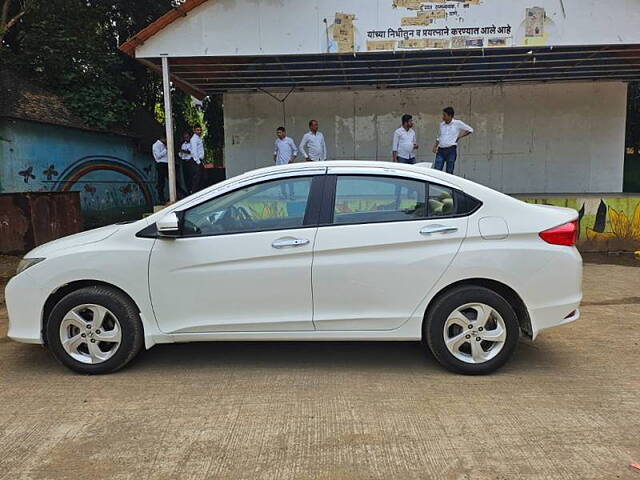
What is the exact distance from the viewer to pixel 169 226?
3781 millimetres

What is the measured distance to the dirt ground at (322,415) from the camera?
284cm

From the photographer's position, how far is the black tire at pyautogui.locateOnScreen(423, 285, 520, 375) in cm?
384

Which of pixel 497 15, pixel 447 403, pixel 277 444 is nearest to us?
pixel 277 444

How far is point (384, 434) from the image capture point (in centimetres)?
315

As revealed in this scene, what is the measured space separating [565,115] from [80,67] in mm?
13220

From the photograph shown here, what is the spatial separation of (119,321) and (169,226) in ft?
2.74

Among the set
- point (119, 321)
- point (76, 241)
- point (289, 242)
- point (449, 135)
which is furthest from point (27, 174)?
point (289, 242)

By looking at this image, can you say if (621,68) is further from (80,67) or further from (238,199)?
(80,67)

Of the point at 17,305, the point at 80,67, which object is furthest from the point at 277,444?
the point at 80,67

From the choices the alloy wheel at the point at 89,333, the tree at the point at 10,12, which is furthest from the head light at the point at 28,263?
the tree at the point at 10,12

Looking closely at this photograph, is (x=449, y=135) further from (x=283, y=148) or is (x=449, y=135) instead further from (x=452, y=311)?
(x=452, y=311)

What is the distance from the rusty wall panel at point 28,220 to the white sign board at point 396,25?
4020mm

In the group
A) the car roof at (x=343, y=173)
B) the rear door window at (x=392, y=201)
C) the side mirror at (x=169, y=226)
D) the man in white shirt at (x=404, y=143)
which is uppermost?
the man in white shirt at (x=404, y=143)

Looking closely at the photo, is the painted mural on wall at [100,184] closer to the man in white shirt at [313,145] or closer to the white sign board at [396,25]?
the man in white shirt at [313,145]
